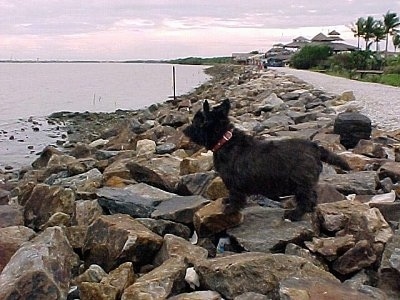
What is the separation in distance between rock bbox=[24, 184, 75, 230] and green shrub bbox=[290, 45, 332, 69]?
49792 mm

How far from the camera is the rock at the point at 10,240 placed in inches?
190

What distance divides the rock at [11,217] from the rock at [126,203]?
0.97 meters

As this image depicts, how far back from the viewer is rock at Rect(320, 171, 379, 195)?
5828mm

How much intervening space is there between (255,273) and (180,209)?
1709mm

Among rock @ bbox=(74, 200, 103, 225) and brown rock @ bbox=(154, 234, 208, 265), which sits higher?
brown rock @ bbox=(154, 234, 208, 265)

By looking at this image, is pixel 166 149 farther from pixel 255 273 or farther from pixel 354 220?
pixel 255 273

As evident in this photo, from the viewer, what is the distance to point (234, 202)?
502cm

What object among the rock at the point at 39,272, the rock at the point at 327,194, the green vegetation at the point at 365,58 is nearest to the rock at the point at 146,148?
the rock at the point at 327,194

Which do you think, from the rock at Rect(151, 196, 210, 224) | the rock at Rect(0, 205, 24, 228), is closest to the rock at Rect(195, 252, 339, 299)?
the rock at Rect(151, 196, 210, 224)

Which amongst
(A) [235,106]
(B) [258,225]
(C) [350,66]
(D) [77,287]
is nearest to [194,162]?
(B) [258,225]

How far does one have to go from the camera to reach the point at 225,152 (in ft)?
16.9

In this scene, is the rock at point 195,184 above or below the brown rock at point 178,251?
above

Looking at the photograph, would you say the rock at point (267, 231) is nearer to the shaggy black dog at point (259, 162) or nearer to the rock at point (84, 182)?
the shaggy black dog at point (259, 162)

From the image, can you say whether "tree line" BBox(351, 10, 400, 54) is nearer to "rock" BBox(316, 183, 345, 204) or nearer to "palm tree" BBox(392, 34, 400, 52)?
"palm tree" BBox(392, 34, 400, 52)
